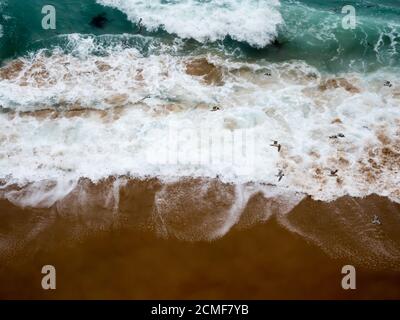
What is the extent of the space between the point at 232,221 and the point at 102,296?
12.7ft

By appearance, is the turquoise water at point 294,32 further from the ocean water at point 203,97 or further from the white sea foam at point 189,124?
the white sea foam at point 189,124

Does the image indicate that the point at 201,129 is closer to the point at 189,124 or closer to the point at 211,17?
the point at 189,124

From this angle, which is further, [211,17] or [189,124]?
[211,17]

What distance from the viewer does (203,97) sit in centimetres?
1517

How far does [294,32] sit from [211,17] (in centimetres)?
426

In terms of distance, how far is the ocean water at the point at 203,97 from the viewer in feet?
40.0

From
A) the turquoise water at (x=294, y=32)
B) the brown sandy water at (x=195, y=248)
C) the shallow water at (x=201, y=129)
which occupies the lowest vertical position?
the brown sandy water at (x=195, y=248)

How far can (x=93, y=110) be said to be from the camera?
47.5ft

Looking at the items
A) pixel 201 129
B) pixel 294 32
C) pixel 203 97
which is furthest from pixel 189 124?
pixel 294 32

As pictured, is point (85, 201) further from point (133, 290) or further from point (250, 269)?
point (250, 269)

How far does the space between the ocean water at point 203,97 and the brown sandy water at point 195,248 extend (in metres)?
0.49

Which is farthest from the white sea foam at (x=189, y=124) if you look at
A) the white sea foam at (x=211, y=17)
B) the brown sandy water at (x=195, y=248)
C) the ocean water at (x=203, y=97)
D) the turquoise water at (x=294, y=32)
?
the white sea foam at (x=211, y=17)

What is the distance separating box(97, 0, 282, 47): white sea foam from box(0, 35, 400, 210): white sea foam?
222 centimetres
